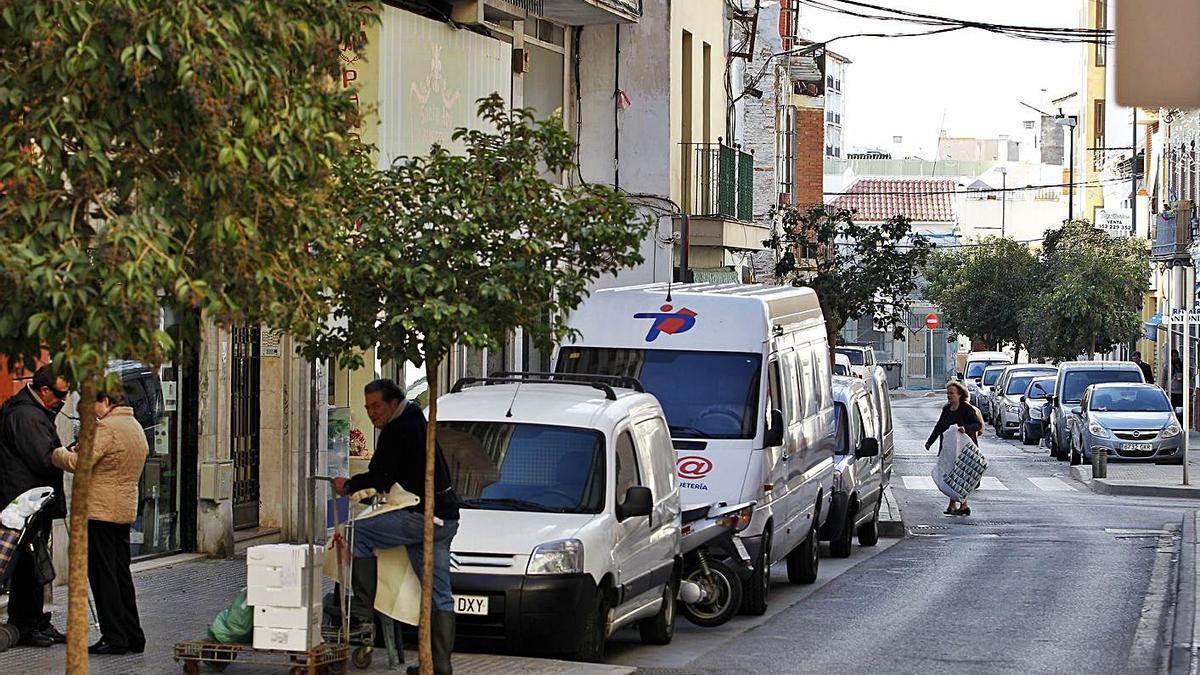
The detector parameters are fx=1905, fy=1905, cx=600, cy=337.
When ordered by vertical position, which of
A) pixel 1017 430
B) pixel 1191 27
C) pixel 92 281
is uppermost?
pixel 1191 27

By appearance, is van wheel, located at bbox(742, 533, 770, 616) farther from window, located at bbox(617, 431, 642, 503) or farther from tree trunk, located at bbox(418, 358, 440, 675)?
tree trunk, located at bbox(418, 358, 440, 675)

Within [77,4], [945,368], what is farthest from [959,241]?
[77,4]

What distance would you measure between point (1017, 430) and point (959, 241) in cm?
5054

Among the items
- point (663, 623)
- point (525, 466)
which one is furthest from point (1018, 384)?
point (525, 466)

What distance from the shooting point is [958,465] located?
26.5m

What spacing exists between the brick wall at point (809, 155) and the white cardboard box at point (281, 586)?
50.3 m

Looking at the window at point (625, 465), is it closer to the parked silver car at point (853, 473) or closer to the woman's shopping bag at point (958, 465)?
the parked silver car at point (853, 473)

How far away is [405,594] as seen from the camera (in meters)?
10.7

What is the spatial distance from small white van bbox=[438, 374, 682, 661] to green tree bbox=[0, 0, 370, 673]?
15.2ft

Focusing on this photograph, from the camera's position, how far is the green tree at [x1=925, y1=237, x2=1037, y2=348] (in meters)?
75.3

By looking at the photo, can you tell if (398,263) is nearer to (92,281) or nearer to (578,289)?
(578,289)

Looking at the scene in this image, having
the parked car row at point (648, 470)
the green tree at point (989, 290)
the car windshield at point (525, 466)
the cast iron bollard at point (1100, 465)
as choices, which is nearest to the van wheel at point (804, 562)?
the parked car row at point (648, 470)

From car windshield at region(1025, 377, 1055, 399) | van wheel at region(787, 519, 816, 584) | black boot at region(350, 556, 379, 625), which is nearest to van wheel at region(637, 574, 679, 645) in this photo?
black boot at region(350, 556, 379, 625)

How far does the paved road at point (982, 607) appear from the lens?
42.3ft
